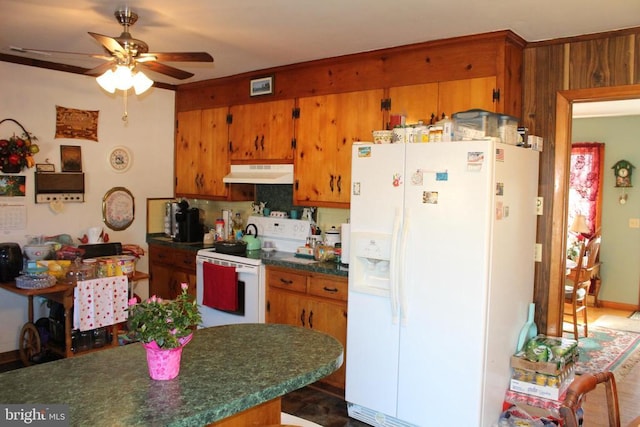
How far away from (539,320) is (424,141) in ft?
4.86

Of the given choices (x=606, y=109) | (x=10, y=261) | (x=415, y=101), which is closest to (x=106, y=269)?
(x=10, y=261)

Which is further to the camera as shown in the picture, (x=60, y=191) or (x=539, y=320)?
(x=60, y=191)

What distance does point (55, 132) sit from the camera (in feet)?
14.3

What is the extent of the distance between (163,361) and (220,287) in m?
2.59

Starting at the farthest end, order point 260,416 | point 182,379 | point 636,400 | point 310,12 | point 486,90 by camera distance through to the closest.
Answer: point 636,400 → point 486,90 → point 310,12 → point 260,416 → point 182,379

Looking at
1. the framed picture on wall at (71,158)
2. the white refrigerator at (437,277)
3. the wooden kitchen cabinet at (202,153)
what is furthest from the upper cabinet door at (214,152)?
the white refrigerator at (437,277)

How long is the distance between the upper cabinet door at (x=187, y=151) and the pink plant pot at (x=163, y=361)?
360 cm

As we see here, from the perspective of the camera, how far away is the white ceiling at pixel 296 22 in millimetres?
2727

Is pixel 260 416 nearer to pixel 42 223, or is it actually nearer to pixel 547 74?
pixel 547 74

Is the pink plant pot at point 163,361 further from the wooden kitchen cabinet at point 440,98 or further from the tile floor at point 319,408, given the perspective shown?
the wooden kitchen cabinet at point 440,98

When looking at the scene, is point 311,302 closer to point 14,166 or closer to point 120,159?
point 120,159

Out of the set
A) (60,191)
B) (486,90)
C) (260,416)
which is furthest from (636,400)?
(60,191)

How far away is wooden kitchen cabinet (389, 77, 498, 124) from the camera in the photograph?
320cm

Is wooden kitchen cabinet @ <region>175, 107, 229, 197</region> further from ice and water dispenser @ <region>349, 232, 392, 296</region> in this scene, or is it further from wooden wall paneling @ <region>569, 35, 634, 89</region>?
wooden wall paneling @ <region>569, 35, 634, 89</region>
